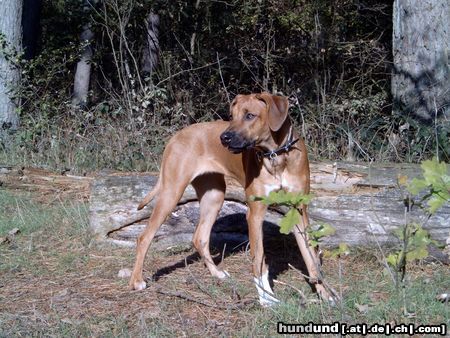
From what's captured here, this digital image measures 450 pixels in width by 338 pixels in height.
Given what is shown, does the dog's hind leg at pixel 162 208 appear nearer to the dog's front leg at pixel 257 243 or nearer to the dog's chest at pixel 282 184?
the dog's front leg at pixel 257 243

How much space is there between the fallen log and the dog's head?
85 cm

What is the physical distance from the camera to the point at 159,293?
5488mm

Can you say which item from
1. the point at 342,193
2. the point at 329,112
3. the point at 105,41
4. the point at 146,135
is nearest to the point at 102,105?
the point at 146,135

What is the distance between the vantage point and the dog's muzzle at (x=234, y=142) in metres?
5.36

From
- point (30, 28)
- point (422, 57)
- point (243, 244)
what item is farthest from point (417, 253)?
point (30, 28)

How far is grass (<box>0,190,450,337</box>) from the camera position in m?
4.52

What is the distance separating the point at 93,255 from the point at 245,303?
6.71ft

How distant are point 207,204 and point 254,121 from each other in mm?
1165

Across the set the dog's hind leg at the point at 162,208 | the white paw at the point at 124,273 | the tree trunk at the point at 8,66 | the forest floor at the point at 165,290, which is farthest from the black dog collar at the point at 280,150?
the tree trunk at the point at 8,66

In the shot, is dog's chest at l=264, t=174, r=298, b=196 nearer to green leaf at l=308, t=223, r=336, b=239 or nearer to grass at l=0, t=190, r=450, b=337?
grass at l=0, t=190, r=450, b=337

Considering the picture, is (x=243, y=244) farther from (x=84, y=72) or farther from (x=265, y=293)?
(x=84, y=72)

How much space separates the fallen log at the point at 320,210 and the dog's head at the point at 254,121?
851 millimetres

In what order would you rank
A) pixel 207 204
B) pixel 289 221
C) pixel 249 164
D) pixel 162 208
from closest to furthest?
→ 1. pixel 289 221
2. pixel 249 164
3. pixel 162 208
4. pixel 207 204

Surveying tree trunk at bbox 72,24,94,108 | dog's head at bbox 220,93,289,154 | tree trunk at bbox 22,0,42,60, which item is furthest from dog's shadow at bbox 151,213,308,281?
tree trunk at bbox 22,0,42,60
